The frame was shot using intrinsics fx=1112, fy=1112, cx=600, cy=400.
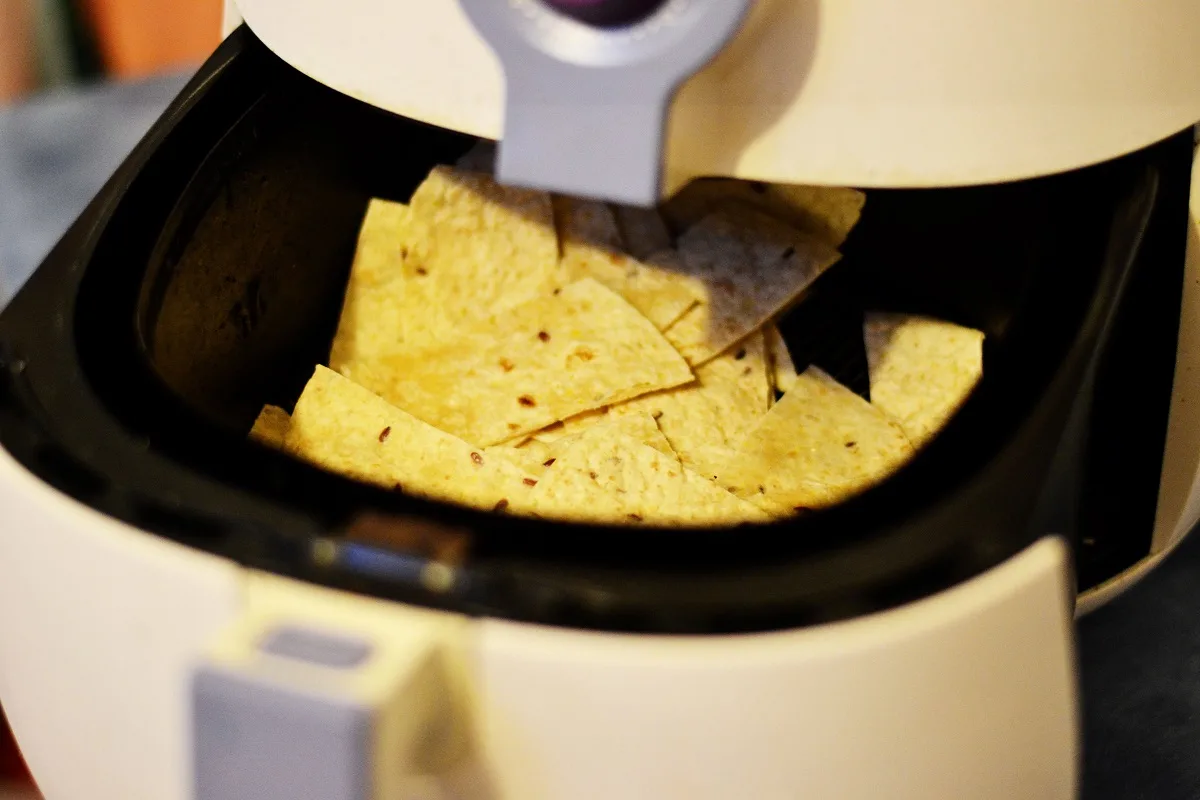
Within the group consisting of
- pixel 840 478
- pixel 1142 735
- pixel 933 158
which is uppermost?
pixel 933 158

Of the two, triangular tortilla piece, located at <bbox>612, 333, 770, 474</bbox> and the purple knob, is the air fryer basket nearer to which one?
triangular tortilla piece, located at <bbox>612, 333, 770, 474</bbox>

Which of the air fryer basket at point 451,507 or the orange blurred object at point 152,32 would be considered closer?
the air fryer basket at point 451,507

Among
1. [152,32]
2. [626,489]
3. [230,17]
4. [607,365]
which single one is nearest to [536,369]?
[607,365]

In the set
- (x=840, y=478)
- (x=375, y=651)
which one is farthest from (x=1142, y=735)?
(x=375, y=651)

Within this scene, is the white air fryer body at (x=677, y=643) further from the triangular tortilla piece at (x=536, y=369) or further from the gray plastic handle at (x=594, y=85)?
the triangular tortilla piece at (x=536, y=369)

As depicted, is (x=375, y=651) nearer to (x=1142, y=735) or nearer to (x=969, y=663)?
(x=969, y=663)

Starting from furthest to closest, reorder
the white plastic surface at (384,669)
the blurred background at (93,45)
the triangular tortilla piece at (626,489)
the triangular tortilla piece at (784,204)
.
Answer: the blurred background at (93,45)
the triangular tortilla piece at (784,204)
the triangular tortilla piece at (626,489)
the white plastic surface at (384,669)

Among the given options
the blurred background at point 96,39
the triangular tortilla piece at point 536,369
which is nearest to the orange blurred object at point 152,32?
the blurred background at point 96,39
